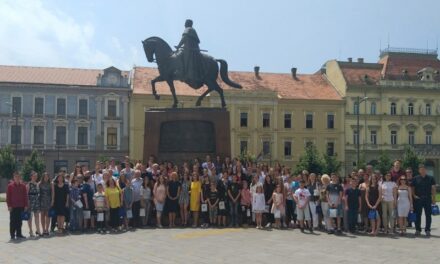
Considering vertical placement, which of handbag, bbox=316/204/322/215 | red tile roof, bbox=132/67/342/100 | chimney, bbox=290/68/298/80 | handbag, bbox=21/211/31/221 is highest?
chimney, bbox=290/68/298/80

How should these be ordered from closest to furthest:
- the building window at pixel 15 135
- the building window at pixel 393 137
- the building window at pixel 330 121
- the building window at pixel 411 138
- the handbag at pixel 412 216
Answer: the handbag at pixel 412 216
the building window at pixel 15 135
the building window at pixel 330 121
the building window at pixel 393 137
the building window at pixel 411 138

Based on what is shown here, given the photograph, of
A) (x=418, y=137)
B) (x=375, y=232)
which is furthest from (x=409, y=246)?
(x=418, y=137)

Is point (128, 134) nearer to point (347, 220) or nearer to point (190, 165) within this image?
point (190, 165)

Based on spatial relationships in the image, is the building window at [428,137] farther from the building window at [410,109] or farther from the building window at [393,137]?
the building window at [393,137]

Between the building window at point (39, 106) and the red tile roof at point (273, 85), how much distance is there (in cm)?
862

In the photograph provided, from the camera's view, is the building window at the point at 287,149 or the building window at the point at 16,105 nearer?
the building window at the point at 16,105

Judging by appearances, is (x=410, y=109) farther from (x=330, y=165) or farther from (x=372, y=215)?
(x=372, y=215)

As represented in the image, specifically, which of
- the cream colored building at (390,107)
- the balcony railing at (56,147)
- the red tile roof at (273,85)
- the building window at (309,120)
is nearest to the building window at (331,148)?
the cream colored building at (390,107)

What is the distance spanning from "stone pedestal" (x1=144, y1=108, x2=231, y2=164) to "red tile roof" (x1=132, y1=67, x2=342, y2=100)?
120ft

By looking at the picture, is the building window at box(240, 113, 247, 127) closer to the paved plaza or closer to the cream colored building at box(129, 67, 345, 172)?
the cream colored building at box(129, 67, 345, 172)

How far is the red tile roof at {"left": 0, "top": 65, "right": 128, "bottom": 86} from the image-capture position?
54844 millimetres

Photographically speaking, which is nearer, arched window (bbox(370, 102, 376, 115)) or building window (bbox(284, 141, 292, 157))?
building window (bbox(284, 141, 292, 157))

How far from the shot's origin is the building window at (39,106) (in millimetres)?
54562

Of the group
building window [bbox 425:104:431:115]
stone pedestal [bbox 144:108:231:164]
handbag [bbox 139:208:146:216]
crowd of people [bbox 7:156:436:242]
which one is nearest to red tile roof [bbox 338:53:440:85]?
building window [bbox 425:104:431:115]
